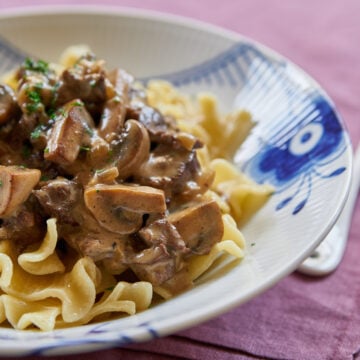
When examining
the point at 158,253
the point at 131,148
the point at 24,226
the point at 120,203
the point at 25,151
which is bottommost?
the point at 24,226

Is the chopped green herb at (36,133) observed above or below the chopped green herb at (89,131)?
below

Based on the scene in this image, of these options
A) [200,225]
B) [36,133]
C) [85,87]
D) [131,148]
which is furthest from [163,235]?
[85,87]

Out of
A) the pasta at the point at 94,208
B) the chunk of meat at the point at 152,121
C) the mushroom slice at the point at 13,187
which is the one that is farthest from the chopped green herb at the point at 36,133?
the chunk of meat at the point at 152,121

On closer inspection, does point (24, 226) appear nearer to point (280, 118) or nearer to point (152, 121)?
point (152, 121)

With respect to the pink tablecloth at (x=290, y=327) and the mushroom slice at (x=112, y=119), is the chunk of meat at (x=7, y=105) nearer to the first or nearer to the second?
the mushroom slice at (x=112, y=119)

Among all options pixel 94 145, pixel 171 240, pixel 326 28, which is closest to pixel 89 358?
pixel 171 240

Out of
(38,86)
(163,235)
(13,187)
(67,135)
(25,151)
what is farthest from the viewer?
(38,86)

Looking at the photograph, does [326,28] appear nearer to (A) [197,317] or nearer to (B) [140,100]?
(B) [140,100]
